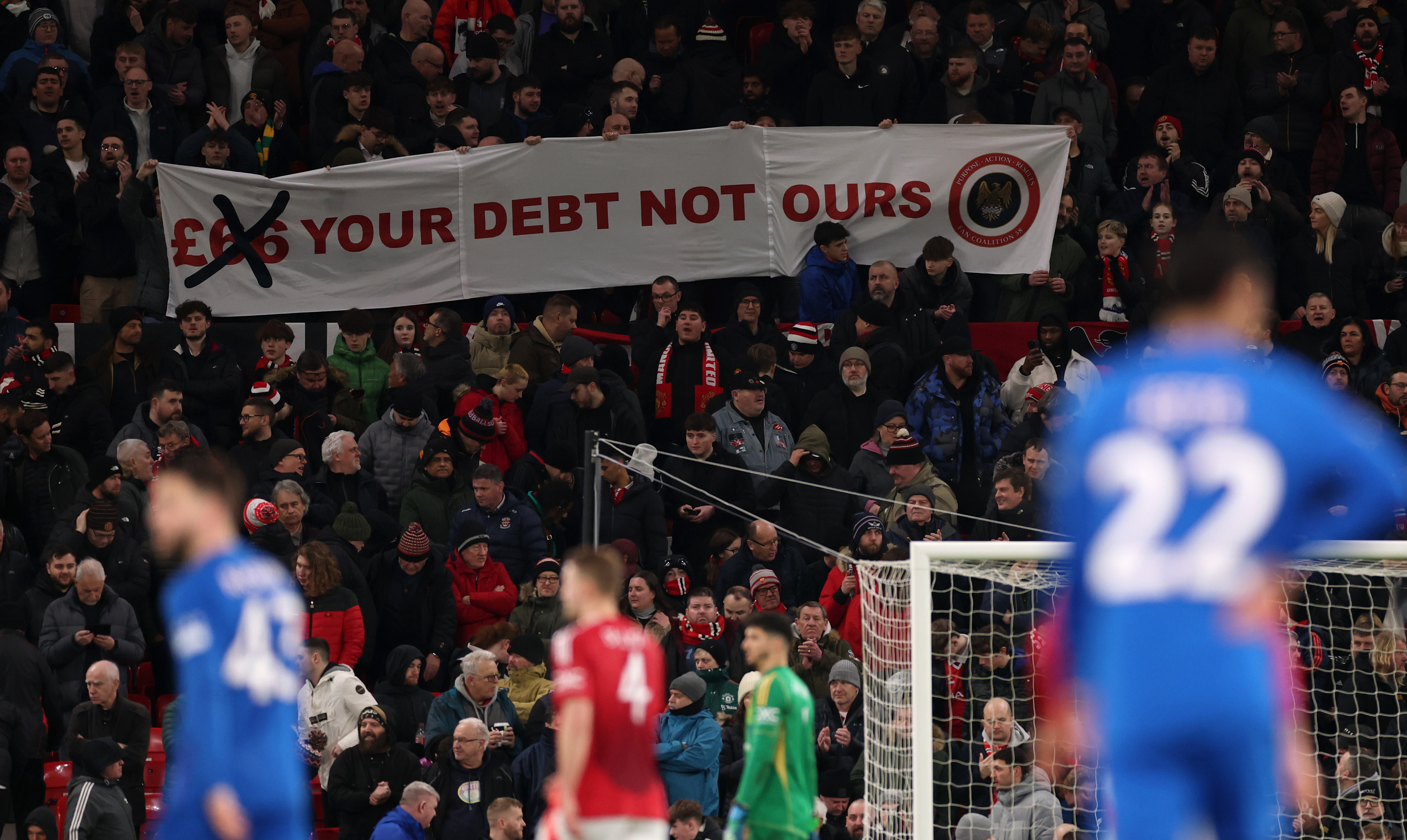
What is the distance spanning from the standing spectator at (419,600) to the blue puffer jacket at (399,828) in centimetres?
193

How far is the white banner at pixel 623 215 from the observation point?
629 inches

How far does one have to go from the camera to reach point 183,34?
16.4 meters

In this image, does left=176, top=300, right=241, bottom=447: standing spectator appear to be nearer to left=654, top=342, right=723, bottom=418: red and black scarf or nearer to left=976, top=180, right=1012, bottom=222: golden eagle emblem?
left=654, top=342, right=723, bottom=418: red and black scarf

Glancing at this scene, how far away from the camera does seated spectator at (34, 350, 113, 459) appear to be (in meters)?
13.6

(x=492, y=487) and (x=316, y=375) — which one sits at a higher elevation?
(x=316, y=375)

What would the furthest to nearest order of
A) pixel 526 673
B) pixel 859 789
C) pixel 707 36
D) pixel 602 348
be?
pixel 707 36 → pixel 602 348 → pixel 526 673 → pixel 859 789

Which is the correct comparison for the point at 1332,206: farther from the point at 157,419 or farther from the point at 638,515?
the point at 157,419

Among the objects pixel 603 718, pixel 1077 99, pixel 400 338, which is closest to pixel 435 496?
pixel 400 338

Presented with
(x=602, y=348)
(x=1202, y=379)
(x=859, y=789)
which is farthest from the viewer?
(x=602, y=348)

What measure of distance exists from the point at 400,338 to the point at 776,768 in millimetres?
8078

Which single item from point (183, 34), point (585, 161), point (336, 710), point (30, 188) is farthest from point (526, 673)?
point (183, 34)

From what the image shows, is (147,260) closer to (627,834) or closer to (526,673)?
(526,673)

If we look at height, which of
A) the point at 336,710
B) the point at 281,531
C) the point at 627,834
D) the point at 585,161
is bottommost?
the point at 627,834

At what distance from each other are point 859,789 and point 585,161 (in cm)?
712
